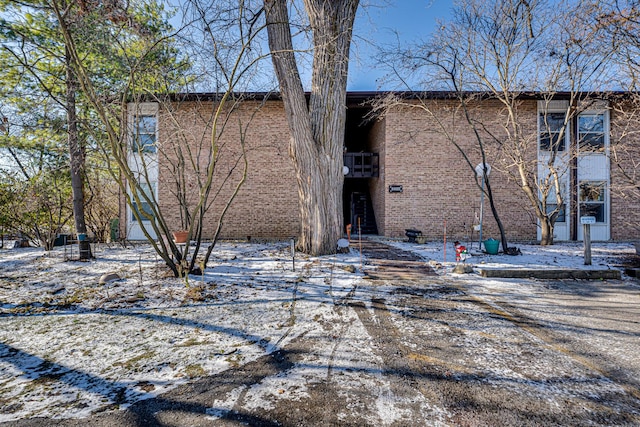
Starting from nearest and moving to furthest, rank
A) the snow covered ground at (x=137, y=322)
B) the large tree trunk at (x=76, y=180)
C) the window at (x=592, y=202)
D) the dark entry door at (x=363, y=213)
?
the snow covered ground at (x=137, y=322) < the large tree trunk at (x=76, y=180) < the window at (x=592, y=202) < the dark entry door at (x=363, y=213)

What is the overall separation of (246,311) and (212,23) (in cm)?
514

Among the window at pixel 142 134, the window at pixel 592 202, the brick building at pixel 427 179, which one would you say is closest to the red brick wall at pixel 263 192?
the brick building at pixel 427 179

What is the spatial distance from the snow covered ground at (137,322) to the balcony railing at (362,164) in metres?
7.17

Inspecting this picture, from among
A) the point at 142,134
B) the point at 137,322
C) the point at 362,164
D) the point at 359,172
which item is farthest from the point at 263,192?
the point at 137,322

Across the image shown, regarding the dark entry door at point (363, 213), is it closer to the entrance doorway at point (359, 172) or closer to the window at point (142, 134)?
the entrance doorway at point (359, 172)

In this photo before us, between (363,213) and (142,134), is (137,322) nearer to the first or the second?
(142,134)

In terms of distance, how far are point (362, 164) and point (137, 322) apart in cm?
1127

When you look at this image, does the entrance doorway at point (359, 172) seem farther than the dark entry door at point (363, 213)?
No

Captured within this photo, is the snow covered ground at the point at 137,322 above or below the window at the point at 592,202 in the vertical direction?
below

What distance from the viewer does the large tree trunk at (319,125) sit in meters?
7.03

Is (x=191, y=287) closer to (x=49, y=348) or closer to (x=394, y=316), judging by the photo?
(x=49, y=348)

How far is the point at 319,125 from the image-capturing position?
7.37m

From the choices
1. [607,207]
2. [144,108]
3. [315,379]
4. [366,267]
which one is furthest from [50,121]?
[607,207]

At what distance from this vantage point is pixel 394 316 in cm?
367
